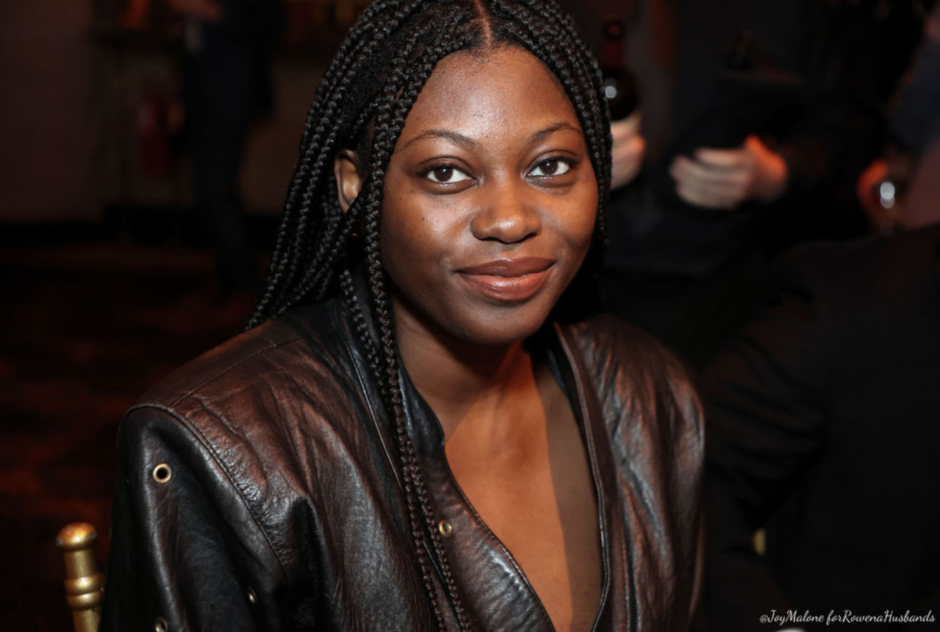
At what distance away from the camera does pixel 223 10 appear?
438 centimetres

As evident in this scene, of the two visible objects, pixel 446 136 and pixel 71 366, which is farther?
pixel 71 366

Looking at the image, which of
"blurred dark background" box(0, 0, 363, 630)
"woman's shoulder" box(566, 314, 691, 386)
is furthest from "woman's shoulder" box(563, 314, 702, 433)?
"blurred dark background" box(0, 0, 363, 630)

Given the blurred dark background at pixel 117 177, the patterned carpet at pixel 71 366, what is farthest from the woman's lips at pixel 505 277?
the blurred dark background at pixel 117 177

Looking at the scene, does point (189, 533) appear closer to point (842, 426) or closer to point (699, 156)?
point (842, 426)

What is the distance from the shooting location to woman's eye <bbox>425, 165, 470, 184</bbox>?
114cm

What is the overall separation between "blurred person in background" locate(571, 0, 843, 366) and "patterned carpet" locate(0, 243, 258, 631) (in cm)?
99

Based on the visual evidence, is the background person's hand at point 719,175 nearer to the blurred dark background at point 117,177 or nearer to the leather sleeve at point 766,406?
the leather sleeve at point 766,406

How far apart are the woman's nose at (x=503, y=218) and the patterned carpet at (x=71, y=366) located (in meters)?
0.85

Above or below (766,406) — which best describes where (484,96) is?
above

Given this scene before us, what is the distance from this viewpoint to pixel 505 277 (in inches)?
45.2

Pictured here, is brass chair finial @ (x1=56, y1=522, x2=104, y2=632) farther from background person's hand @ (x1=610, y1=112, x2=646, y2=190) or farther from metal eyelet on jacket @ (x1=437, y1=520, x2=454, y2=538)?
background person's hand @ (x1=610, y1=112, x2=646, y2=190)

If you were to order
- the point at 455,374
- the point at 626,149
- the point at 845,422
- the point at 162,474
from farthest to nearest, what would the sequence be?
the point at 626,149
the point at 845,422
the point at 455,374
the point at 162,474

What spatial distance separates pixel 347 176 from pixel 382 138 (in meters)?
0.12

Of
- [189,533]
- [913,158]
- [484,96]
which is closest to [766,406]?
[484,96]
